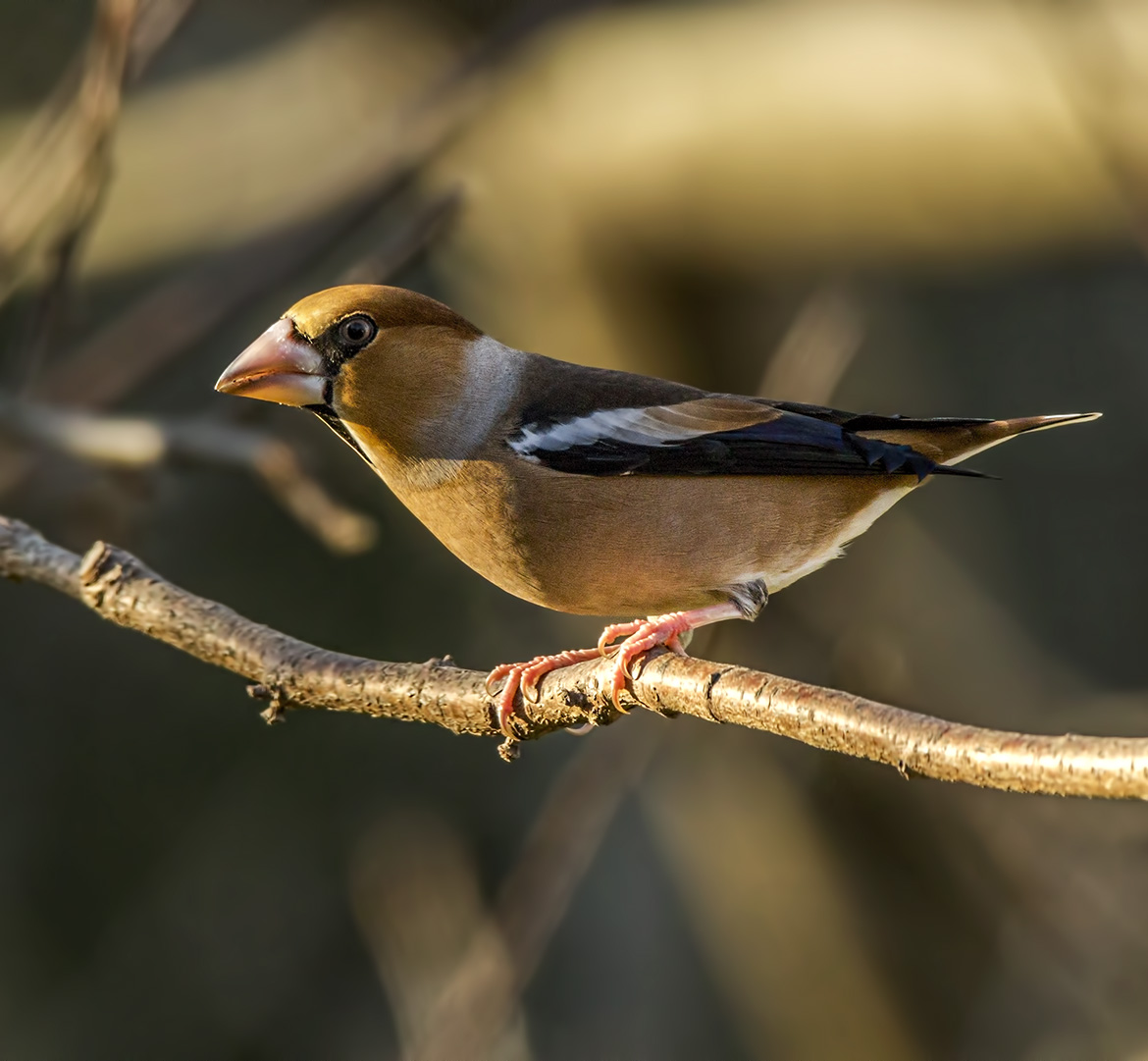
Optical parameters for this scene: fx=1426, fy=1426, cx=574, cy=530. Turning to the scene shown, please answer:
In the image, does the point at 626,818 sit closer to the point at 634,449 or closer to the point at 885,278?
the point at 885,278

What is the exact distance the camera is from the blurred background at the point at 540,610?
5.10 metres

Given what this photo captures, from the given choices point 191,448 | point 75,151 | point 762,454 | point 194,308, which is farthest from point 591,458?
point 194,308

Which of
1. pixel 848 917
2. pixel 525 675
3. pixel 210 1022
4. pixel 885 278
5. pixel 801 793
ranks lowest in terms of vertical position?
pixel 848 917

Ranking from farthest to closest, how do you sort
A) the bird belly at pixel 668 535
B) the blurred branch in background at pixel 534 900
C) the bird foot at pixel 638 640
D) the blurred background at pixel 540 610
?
the blurred background at pixel 540 610
the blurred branch in background at pixel 534 900
the bird belly at pixel 668 535
the bird foot at pixel 638 640

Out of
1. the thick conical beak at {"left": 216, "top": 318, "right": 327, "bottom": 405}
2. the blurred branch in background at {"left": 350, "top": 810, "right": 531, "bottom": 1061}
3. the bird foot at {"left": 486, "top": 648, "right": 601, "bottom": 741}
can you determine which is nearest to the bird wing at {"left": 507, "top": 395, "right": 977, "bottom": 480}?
the thick conical beak at {"left": 216, "top": 318, "right": 327, "bottom": 405}

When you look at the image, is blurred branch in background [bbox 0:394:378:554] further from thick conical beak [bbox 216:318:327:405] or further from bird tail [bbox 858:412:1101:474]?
bird tail [bbox 858:412:1101:474]

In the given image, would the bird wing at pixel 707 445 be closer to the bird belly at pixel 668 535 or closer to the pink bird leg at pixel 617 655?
the bird belly at pixel 668 535

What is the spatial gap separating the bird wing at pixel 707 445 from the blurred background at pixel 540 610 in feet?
2.42

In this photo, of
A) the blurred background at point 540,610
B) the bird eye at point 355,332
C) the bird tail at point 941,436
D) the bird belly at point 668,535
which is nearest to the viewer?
the bird belly at point 668,535

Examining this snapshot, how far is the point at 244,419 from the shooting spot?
4.41 metres

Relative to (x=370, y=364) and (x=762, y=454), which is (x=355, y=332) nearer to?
(x=370, y=364)

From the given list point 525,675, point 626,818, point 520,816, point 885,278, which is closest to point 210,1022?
point 520,816

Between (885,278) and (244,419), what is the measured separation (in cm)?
313

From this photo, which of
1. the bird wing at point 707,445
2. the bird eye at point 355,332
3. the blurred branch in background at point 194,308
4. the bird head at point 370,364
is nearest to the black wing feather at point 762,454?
the bird wing at point 707,445
